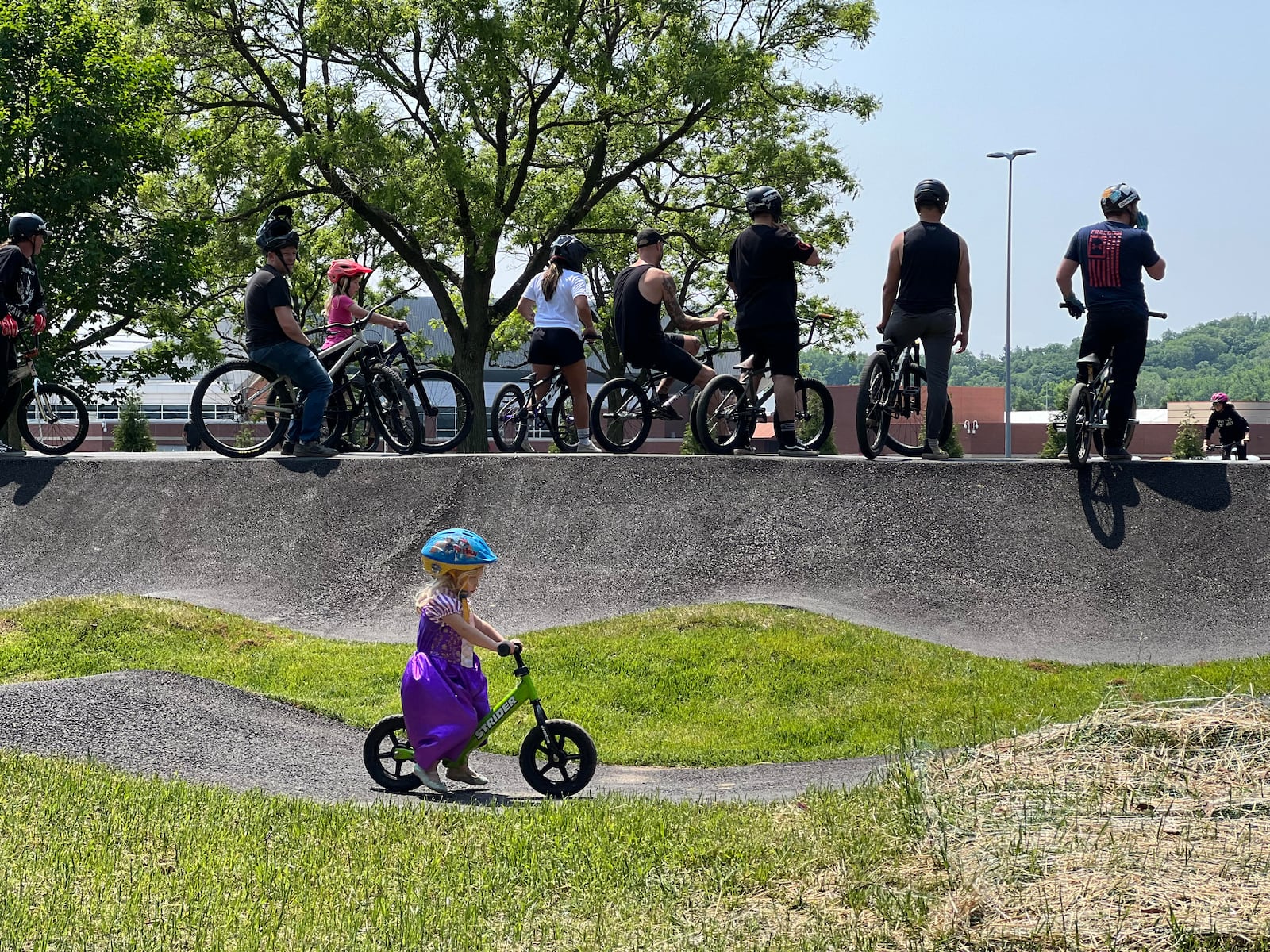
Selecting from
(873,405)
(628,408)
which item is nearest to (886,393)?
(873,405)

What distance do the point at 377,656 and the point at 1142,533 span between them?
20.1 feet

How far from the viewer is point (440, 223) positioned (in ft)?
84.8

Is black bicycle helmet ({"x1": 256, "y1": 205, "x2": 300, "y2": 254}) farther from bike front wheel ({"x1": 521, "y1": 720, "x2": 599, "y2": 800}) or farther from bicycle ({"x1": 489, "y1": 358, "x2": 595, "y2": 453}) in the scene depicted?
bike front wheel ({"x1": 521, "y1": 720, "x2": 599, "y2": 800})

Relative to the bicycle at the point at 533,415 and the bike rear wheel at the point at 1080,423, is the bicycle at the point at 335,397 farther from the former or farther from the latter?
the bike rear wheel at the point at 1080,423

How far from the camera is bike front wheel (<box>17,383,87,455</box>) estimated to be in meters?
14.3

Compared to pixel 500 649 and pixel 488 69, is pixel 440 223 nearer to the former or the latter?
pixel 488 69

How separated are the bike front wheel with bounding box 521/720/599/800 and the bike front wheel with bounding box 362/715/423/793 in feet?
1.88

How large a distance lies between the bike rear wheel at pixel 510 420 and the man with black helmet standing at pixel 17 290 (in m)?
4.53

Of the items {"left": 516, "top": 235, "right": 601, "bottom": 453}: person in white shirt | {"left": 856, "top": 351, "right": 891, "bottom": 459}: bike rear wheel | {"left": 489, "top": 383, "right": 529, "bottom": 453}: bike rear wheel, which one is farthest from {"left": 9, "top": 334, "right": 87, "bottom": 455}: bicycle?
{"left": 856, "top": 351, "right": 891, "bottom": 459}: bike rear wheel

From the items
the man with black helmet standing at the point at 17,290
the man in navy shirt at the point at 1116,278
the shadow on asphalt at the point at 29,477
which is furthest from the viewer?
the shadow on asphalt at the point at 29,477

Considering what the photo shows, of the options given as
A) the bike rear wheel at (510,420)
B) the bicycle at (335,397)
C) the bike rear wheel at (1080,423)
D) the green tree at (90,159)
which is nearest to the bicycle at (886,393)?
the bike rear wheel at (1080,423)

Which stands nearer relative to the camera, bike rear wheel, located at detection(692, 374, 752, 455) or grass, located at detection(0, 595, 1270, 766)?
grass, located at detection(0, 595, 1270, 766)

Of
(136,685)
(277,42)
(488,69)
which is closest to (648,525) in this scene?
(136,685)

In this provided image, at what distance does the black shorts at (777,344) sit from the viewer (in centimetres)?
1139
